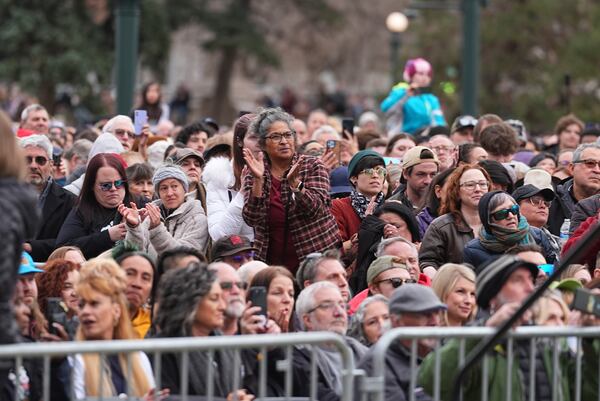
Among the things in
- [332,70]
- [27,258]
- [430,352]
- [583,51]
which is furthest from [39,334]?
Result: [332,70]

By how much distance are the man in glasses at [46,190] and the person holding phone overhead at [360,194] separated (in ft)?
6.48

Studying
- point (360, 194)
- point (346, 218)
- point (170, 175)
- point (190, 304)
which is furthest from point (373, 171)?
point (190, 304)

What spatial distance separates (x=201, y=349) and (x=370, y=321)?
1984mm

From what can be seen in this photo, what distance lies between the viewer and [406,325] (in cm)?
846

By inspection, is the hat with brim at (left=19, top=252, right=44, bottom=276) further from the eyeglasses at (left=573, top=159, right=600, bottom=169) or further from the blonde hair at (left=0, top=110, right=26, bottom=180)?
the eyeglasses at (left=573, top=159, right=600, bottom=169)

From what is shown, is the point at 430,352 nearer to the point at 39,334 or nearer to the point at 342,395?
the point at 342,395

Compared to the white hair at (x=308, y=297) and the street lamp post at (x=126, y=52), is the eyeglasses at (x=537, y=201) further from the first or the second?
the street lamp post at (x=126, y=52)

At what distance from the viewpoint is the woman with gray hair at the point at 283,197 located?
10.9 meters

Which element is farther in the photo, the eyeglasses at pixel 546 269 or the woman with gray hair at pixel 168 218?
the woman with gray hair at pixel 168 218

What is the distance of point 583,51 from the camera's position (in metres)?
32.0

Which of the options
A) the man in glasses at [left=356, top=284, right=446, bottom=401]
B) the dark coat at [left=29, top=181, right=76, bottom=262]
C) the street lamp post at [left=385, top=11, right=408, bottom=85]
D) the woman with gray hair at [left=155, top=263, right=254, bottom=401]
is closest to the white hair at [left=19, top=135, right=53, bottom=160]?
the dark coat at [left=29, top=181, right=76, bottom=262]

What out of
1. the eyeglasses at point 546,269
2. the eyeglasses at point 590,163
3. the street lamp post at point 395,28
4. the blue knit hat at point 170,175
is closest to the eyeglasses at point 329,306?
the eyeglasses at point 546,269

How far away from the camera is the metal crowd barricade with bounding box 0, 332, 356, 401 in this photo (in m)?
6.93

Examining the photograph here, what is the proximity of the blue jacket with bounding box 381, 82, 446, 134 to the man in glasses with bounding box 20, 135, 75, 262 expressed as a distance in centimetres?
629
